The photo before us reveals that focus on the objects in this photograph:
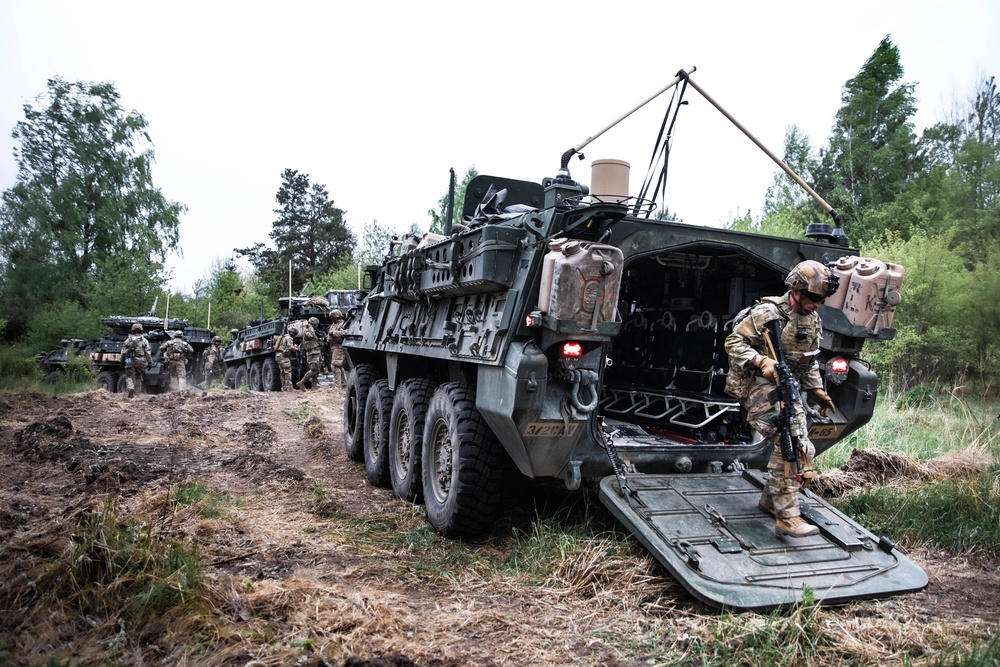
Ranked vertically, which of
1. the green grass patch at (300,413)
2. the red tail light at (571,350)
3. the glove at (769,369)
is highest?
the red tail light at (571,350)

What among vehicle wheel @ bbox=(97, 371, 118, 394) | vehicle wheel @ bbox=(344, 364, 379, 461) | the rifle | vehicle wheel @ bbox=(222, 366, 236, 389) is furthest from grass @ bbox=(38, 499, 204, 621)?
vehicle wheel @ bbox=(222, 366, 236, 389)

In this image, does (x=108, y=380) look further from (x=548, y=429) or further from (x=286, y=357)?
(x=548, y=429)

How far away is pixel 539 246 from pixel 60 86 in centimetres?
2881

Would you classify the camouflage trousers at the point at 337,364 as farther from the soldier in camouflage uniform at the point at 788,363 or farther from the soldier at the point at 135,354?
the soldier in camouflage uniform at the point at 788,363

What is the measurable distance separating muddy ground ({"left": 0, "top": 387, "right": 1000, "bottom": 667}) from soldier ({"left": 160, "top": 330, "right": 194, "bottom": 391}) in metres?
12.2

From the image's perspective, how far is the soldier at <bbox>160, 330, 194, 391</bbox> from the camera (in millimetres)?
18453

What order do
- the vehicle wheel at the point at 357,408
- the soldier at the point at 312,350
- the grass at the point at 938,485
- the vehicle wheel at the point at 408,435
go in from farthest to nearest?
the soldier at the point at 312,350
the vehicle wheel at the point at 357,408
the vehicle wheel at the point at 408,435
the grass at the point at 938,485

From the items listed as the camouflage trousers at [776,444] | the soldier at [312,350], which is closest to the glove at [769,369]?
the camouflage trousers at [776,444]

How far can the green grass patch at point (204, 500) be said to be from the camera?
Result: 212 inches

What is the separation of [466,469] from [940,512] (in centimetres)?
346

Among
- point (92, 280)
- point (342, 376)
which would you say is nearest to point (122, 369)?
point (342, 376)

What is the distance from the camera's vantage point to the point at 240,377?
803 inches

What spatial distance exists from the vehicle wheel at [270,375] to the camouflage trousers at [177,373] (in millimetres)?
2151

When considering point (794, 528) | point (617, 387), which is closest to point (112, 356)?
point (617, 387)
